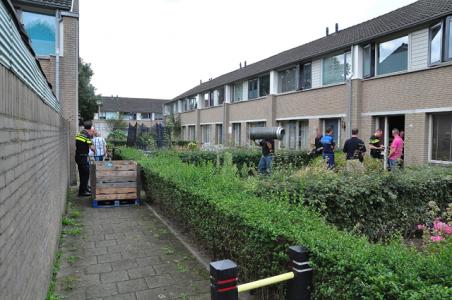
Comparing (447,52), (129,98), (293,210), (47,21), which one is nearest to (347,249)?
(293,210)

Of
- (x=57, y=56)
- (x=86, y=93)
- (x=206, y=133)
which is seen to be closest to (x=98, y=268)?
(x=57, y=56)

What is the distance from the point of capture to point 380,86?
15875 millimetres

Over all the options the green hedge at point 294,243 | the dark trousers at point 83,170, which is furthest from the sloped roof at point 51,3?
the green hedge at point 294,243

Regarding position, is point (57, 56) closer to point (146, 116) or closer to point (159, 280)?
point (159, 280)

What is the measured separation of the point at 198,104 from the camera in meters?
38.6

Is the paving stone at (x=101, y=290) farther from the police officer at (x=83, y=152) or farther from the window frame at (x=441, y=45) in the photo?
the window frame at (x=441, y=45)

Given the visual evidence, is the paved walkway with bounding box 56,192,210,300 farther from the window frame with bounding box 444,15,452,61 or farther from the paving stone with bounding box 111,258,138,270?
the window frame with bounding box 444,15,452,61

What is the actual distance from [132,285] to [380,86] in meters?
14.1

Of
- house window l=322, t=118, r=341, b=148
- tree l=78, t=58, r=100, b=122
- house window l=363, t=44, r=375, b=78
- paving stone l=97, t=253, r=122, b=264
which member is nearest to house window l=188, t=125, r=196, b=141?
tree l=78, t=58, r=100, b=122

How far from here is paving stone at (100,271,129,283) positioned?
4.77m

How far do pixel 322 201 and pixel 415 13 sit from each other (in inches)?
523

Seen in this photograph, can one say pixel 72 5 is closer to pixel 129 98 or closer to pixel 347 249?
pixel 347 249

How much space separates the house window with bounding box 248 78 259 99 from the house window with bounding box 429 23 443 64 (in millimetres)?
13774

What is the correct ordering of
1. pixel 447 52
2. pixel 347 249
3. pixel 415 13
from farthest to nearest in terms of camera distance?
pixel 415 13
pixel 447 52
pixel 347 249
